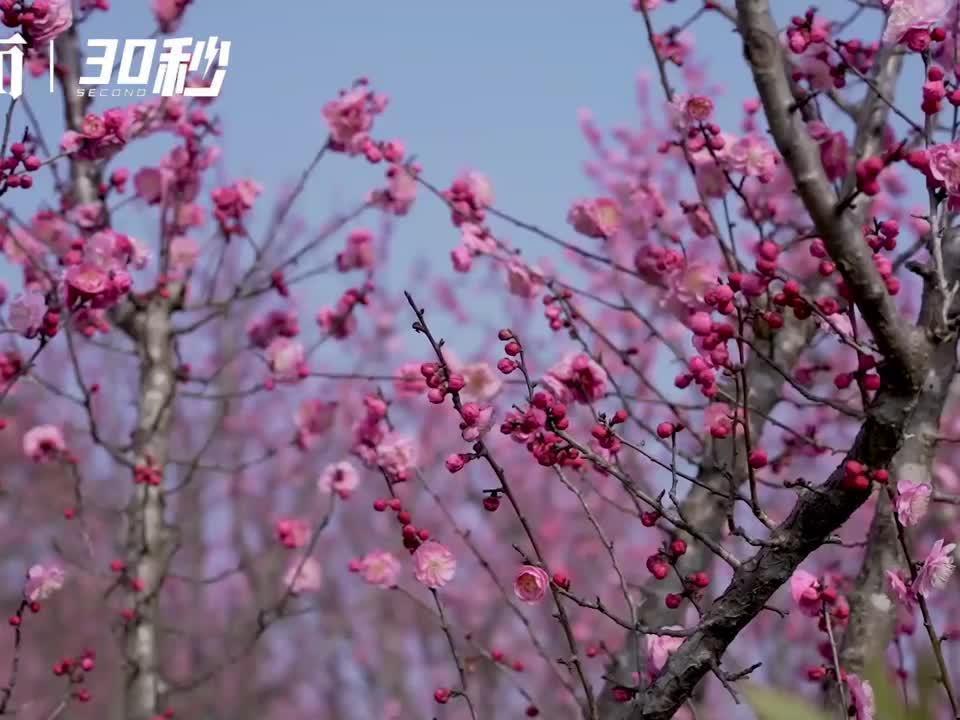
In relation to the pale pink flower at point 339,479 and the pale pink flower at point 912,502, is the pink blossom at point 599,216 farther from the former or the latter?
the pale pink flower at point 912,502

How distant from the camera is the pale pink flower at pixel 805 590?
298 cm

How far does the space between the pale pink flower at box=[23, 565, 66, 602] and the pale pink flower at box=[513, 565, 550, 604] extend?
6.16ft

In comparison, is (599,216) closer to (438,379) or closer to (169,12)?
(438,379)

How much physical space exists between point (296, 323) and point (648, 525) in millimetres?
3171

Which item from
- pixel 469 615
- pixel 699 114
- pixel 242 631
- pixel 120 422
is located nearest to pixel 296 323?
pixel 699 114

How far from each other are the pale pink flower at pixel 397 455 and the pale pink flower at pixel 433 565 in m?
0.72

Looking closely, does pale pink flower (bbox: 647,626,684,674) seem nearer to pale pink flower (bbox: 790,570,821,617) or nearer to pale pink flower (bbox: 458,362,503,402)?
pale pink flower (bbox: 790,570,821,617)

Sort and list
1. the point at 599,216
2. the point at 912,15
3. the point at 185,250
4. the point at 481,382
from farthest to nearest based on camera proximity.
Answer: the point at 185,250, the point at 599,216, the point at 481,382, the point at 912,15

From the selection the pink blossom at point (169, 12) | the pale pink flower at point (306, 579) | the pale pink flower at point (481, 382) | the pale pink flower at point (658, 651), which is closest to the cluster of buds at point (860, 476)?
the pale pink flower at point (658, 651)

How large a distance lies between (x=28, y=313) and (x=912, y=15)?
3.04m

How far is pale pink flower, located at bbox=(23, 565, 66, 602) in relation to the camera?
3688 mm

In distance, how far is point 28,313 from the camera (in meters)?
3.79

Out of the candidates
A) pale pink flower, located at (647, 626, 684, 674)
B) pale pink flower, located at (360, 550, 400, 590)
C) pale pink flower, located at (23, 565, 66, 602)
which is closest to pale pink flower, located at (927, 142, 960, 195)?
pale pink flower, located at (647, 626, 684, 674)

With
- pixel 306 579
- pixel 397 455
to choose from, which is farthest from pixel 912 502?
pixel 306 579
